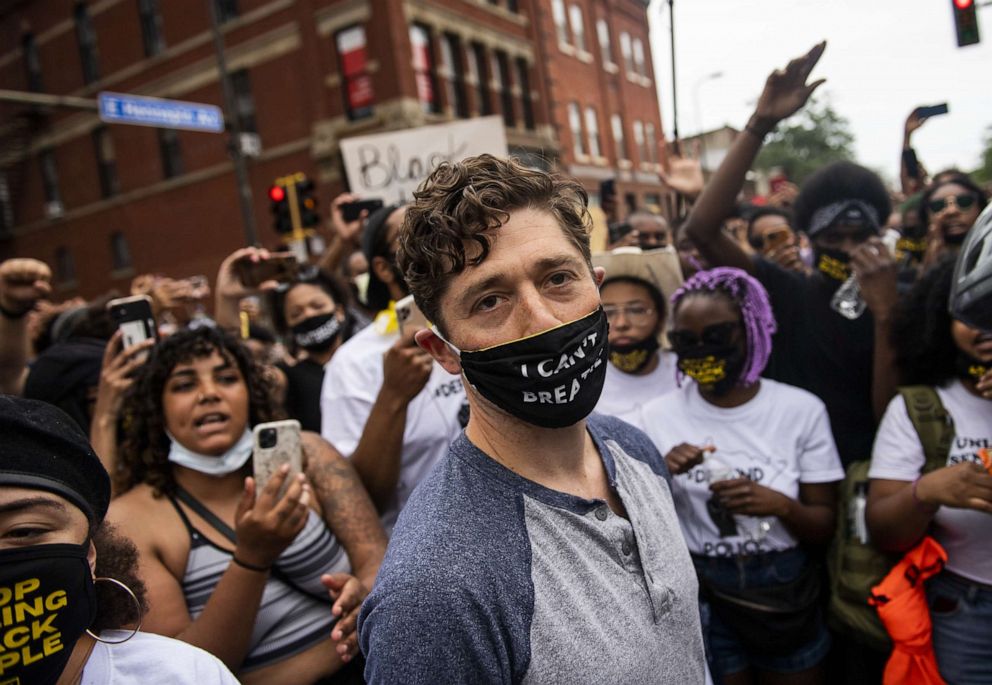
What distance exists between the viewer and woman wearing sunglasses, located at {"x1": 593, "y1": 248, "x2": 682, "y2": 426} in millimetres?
2967

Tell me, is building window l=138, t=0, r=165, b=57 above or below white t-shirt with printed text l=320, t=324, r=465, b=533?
above

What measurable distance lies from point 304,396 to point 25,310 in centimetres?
135

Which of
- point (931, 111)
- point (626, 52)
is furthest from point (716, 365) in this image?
point (626, 52)

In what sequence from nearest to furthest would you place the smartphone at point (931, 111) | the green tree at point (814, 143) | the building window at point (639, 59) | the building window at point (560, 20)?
the smartphone at point (931, 111)
the building window at point (560, 20)
the building window at point (639, 59)
the green tree at point (814, 143)

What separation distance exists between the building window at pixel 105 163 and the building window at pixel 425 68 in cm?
1242

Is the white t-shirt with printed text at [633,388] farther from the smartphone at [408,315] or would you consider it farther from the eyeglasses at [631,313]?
the smartphone at [408,315]

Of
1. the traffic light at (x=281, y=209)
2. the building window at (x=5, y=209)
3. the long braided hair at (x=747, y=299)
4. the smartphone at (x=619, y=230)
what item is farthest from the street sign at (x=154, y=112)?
the building window at (x=5, y=209)

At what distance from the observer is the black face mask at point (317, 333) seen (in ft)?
13.5

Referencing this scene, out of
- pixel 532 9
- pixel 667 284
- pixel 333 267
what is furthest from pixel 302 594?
pixel 532 9

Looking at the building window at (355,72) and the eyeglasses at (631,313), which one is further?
the building window at (355,72)

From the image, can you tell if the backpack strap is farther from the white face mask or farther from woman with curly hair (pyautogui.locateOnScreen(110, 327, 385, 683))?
the white face mask

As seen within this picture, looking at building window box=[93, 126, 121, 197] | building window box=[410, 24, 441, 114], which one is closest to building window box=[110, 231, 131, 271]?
building window box=[93, 126, 121, 197]

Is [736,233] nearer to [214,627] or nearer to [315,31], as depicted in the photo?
[214,627]

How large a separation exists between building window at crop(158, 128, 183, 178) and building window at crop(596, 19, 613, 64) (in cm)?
1498
